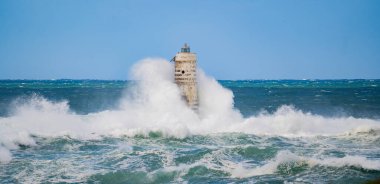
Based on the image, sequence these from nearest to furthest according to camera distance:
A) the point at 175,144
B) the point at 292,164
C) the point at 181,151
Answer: the point at 292,164, the point at 181,151, the point at 175,144

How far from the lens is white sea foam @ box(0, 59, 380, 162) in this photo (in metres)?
23.7

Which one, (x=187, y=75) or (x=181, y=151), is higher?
(x=187, y=75)

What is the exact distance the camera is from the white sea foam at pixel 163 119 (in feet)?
77.7

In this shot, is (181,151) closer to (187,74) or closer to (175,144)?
(175,144)

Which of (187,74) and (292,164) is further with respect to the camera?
(187,74)

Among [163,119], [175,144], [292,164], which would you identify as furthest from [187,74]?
[292,164]

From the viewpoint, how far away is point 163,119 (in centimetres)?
2464

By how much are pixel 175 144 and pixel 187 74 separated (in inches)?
179

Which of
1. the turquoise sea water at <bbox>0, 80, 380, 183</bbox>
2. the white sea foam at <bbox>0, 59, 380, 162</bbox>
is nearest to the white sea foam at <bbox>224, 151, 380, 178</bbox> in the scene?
the turquoise sea water at <bbox>0, 80, 380, 183</bbox>

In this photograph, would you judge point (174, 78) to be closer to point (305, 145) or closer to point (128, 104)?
point (128, 104)

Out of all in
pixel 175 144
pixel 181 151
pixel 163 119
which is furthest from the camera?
pixel 163 119

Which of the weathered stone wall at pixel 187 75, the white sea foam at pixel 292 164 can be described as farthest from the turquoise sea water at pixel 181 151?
the weathered stone wall at pixel 187 75

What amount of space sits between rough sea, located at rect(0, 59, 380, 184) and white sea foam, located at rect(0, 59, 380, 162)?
50 mm

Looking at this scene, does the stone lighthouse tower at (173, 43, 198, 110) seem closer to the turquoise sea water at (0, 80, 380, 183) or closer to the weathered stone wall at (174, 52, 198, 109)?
the weathered stone wall at (174, 52, 198, 109)
